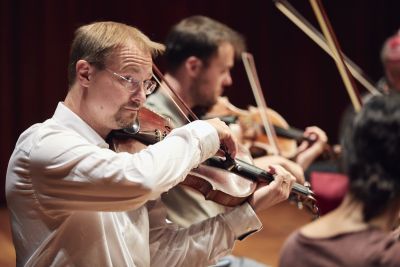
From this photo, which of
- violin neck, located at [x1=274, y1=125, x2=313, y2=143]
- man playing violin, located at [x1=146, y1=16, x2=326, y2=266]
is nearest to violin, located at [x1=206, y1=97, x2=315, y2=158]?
violin neck, located at [x1=274, y1=125, x2=313, y2=143]

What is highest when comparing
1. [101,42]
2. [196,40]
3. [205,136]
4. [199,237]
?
[101,42]

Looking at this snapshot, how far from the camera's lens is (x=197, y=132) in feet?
5.77

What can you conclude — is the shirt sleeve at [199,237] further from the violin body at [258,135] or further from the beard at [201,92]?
the violin body at [258,135]

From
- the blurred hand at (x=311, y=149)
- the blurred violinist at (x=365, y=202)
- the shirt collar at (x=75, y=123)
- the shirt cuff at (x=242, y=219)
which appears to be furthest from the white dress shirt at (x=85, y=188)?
the blurred hand at (x=311, y=149)

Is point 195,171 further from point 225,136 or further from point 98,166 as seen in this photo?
point 98,166

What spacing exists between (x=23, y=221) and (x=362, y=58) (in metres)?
5.06

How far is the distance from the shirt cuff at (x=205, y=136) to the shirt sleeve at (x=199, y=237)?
0.32 metres

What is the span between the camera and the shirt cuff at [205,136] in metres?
1.76

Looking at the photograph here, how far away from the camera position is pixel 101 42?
6.08 ft

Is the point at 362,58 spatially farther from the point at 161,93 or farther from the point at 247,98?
the point at 161,93

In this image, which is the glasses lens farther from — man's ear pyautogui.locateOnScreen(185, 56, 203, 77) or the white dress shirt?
man's ear pyautogui.locateOnScreen(185, 56, 203, 77)

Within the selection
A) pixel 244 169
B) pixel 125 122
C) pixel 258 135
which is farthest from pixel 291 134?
pixel 125 122

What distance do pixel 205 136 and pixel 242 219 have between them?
38cm

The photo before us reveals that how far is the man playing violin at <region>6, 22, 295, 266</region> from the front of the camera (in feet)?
5.46
